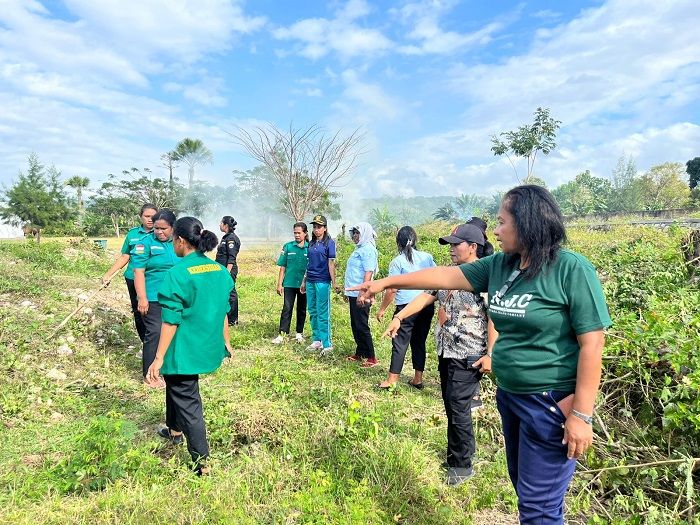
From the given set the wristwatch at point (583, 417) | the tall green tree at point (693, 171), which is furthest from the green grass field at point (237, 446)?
the tall green tree at point (693, 171)

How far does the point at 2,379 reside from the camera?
4.14 meters

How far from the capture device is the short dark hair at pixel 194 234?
115 inches

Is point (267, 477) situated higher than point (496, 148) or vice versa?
point (496, 148)

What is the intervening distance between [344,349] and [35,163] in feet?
145

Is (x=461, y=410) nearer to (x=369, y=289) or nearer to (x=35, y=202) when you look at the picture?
(x=369, y=289)

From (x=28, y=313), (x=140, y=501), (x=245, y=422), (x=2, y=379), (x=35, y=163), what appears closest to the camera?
(x=140, y=501)

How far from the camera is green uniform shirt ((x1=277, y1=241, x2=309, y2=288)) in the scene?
6.18 m

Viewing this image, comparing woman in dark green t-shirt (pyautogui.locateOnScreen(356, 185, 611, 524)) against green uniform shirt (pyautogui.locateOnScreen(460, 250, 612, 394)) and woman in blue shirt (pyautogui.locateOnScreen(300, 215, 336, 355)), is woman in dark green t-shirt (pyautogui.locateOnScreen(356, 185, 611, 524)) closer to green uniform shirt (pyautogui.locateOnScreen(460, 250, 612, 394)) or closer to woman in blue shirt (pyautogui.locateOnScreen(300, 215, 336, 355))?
green uniform shirt (pyautogui.locateOnScreen(460, 250, 612, 394))

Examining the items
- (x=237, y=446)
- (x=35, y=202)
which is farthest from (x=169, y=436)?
(x=35, y=202)

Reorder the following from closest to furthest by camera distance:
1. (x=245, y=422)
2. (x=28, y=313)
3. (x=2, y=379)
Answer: (x=245, y=422) < (x=2, y=379) < (x=28, y=313)

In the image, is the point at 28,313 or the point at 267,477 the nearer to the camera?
the point at 267,477

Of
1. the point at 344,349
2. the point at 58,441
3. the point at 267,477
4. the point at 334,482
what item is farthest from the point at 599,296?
the point at 344,349

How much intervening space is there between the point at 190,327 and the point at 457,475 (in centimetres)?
198

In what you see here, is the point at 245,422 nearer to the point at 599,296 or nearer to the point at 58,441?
the point at 58,441
